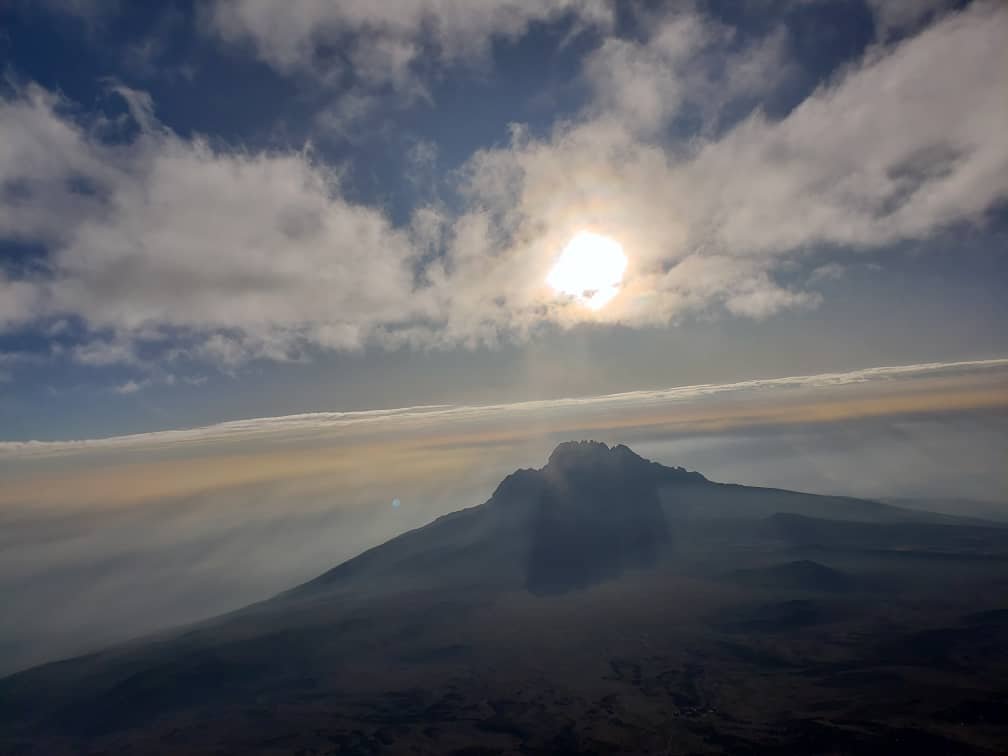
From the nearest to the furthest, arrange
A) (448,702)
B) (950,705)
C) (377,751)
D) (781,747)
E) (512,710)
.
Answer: (781,747) → (950,705) → (377,751) → (512,710) → (448,702)

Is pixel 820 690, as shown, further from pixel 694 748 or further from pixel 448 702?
pixel 448 702

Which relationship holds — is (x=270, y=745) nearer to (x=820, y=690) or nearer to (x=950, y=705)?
(x=820, y=690)

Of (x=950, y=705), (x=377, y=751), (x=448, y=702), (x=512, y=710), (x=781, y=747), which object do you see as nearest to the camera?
(x=781, y=747)

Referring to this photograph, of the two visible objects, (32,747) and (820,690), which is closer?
(820,690)

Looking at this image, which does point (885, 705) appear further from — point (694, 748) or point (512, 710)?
point (512, 710)

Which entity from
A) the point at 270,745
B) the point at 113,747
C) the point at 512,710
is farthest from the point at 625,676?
the point at 113,747

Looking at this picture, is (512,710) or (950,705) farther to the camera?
(512,710)

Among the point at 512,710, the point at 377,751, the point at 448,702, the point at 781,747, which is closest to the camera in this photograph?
the point at 781,747

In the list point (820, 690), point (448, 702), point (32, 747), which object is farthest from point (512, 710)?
point (32, 747)

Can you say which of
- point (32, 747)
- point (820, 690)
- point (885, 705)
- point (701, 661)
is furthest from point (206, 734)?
point (885, 705)
